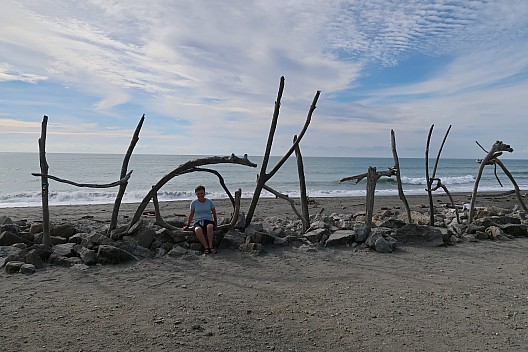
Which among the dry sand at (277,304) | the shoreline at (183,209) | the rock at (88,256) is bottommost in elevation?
the shoreline at (183,209)

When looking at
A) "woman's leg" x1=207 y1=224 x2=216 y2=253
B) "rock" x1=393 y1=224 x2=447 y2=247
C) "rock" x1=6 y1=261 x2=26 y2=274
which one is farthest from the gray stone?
"rock" x1=6 y1=261 x2=26 y2=274

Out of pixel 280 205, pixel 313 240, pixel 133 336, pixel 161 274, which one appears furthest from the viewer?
pixel 280 205

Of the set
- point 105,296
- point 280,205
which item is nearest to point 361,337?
point 105,296

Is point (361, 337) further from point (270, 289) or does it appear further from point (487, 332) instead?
point (270, 289)

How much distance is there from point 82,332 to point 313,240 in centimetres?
476

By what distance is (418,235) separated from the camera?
866 centimetres

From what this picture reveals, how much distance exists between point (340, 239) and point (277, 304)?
322 centimetres

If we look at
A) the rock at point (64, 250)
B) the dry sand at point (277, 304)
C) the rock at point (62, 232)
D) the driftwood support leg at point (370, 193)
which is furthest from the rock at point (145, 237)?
the driftwood support leg at point (370, 193)

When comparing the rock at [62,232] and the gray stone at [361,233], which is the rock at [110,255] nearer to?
the rock at [62,232]

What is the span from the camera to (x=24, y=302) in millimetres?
5125

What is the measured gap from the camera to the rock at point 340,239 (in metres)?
8.14

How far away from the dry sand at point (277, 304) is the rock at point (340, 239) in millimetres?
474

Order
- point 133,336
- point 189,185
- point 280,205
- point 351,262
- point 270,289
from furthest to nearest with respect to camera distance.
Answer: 1. point 189,185
2. point 280,205
3. point 351,262
4. point 270,289
5. point 133,336

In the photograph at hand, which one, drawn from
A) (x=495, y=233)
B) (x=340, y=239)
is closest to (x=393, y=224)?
(x=340, y=239)
